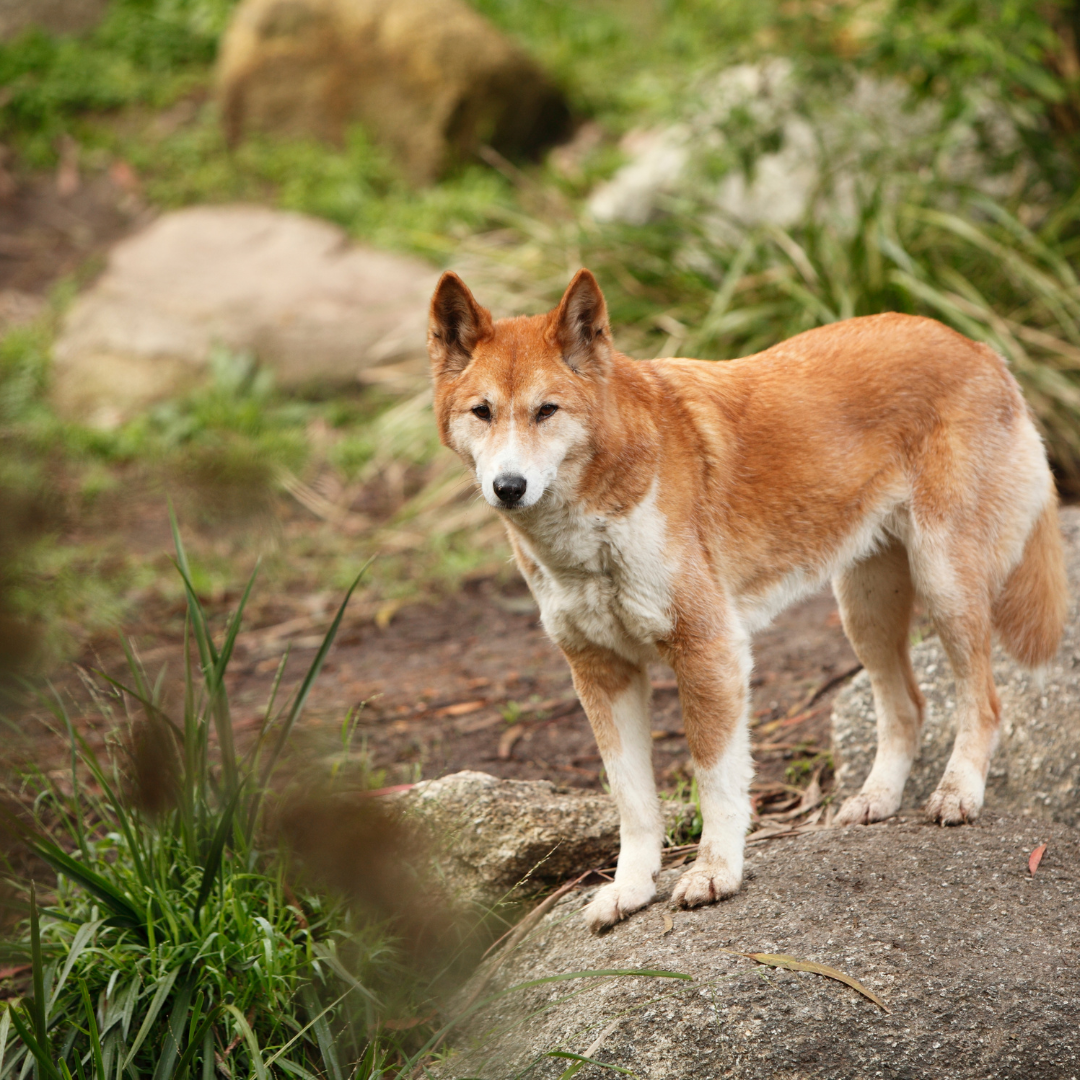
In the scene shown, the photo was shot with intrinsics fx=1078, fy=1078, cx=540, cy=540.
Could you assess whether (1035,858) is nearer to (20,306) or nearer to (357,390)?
(357,390)

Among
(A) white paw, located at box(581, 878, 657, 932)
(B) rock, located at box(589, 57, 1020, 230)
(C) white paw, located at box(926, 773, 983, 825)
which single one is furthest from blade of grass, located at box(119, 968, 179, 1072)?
(B) rock, located at box(589, 57, 1020, 230)

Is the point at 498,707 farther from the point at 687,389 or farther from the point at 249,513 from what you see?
the point at 249,513

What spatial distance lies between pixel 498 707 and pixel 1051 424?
3406 millimetres

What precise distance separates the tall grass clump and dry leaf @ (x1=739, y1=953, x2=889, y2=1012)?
1012mm

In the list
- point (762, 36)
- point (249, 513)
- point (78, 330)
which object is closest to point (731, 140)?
point (762, 36)

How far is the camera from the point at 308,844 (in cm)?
198

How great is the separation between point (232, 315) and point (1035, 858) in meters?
7.54

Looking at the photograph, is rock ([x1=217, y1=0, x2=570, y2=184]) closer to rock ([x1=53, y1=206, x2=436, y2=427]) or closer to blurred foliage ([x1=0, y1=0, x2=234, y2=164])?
blurred foliage ([x1=0, y1=0, x2=234, y2=164])

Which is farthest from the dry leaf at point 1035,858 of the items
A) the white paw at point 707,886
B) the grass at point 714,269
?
the grass at point 714,269

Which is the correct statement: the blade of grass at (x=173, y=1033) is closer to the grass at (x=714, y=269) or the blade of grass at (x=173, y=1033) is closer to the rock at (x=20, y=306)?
the grass at (x=714, y=269)

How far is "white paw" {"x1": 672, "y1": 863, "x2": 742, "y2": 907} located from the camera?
9.71 ft

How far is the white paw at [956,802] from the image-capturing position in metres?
3.25

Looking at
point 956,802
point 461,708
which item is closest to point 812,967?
point 956,802

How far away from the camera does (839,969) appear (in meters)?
2.60
